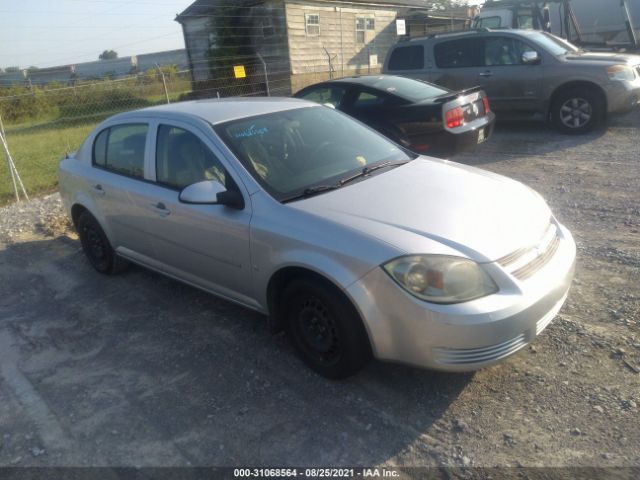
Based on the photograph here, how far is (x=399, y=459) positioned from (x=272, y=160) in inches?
81.2

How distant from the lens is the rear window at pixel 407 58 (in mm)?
10625

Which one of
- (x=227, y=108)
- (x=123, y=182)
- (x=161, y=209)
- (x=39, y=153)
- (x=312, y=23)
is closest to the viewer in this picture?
(x=161, y=209)

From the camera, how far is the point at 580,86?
29.2 feet

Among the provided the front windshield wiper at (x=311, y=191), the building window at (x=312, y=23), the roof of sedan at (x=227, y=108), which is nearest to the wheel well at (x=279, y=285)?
the front windshield wiper at (x=311, y=191)

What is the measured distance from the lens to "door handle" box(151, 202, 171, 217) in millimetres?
4071

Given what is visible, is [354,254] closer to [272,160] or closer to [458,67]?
[272,160]

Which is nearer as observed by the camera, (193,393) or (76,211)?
(193,393)

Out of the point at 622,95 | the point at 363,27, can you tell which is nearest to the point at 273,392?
the point at 622,95

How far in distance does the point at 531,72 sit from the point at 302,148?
22.5 ft

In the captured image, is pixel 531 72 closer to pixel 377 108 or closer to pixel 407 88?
pixel 407 88

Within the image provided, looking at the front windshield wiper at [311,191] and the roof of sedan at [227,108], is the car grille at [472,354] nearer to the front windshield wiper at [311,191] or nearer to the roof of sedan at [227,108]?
the front windshield wiper at [311,191]

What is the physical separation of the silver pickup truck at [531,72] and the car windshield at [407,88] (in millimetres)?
2463

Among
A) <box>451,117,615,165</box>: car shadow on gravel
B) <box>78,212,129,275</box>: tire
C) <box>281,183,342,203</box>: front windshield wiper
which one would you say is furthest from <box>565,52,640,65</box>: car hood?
<box>78,212,129,275</box>: tire

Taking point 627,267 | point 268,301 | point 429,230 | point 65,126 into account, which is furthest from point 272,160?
point 65,126
